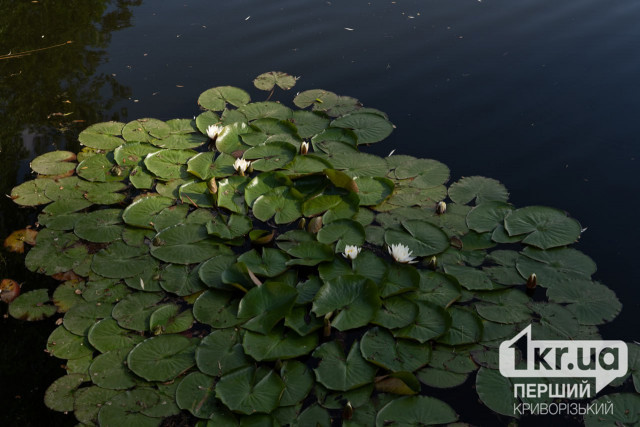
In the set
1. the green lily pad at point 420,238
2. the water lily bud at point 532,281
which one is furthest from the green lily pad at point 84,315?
the water lily bud at point 532,281

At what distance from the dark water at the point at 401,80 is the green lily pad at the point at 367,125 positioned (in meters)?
0.11

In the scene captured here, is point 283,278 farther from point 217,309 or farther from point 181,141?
point 181,141

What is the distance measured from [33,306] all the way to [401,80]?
3886 millimetres

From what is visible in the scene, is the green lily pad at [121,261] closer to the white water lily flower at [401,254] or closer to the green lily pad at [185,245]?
the green lily pad at [185,245]

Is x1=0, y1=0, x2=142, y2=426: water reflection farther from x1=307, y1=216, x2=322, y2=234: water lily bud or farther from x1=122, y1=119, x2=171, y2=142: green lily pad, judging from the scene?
x1=307, y1=216, x2=322, y2=234: water lily bud

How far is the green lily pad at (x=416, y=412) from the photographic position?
267 centimetres

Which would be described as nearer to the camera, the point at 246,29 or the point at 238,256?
the point at 238,256

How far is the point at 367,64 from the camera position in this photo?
226 inches

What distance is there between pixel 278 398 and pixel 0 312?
196 centimetres

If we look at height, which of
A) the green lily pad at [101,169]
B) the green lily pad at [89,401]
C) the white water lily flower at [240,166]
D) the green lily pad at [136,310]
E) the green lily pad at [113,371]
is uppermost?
the green lily pad at [101,169]

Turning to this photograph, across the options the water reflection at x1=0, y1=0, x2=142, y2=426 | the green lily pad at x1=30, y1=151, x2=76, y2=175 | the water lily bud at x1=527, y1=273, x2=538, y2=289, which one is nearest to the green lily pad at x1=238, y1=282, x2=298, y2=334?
the water reflection at x1=0, y1=0, x2=142, y2=426

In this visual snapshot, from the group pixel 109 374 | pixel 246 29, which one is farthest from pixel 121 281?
pixel 246 29

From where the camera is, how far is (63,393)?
290 cm

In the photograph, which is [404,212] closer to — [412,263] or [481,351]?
[412,263]
